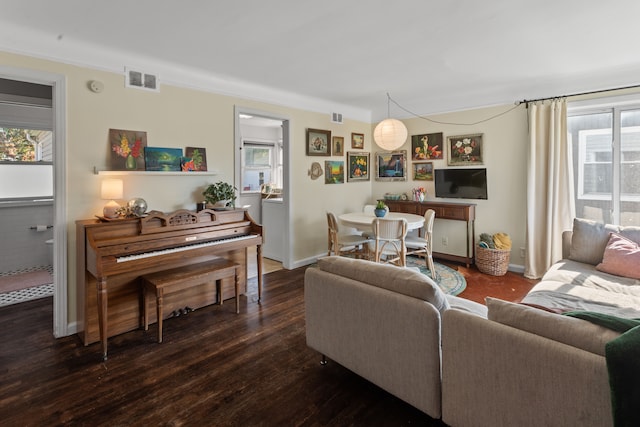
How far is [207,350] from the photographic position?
256 cm

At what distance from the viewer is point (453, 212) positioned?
470cm

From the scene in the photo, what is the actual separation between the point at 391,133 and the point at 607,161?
2.53m

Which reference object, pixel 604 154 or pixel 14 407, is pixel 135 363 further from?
pixel 604 154

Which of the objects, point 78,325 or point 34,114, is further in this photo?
point 34,114

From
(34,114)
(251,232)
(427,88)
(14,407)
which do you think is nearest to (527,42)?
(427,88)

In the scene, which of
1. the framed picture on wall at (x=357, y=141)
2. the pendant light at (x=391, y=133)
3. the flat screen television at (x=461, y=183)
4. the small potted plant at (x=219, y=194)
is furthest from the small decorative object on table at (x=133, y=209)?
the flat screen television at (x=461, y=183)

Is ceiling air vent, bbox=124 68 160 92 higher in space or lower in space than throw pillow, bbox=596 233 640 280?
higher

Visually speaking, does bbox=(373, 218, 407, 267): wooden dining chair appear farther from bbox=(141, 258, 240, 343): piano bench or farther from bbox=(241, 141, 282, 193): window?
bbox=(241, 141, 282, 193): window

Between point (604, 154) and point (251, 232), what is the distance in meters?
4.17

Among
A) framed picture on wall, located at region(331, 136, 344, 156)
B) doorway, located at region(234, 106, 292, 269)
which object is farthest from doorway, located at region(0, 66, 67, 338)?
framed picture on wall, located at region(331, 136, 344, 156)

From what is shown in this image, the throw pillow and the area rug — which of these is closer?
the throw pillow

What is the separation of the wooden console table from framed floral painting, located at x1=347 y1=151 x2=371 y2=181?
0.84 meters

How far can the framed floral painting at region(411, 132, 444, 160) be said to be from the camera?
5.09m

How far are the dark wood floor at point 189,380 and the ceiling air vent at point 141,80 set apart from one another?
2184mm
